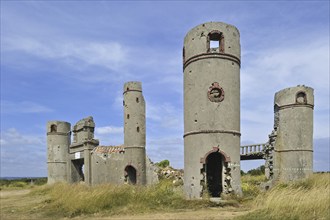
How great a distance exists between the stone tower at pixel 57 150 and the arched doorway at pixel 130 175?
10.5 metres

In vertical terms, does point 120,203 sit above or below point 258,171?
above

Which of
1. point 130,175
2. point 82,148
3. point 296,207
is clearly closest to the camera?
point 296,207

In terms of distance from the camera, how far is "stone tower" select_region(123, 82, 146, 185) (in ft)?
77.5

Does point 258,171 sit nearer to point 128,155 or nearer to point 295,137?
point 295,137

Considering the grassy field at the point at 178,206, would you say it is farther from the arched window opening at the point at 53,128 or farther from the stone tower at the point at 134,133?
the arched window opening at the point at 53,128

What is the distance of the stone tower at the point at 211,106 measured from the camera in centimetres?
1485

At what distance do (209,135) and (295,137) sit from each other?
759cm

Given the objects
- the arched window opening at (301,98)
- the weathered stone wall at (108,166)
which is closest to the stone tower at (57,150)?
the weathered stone wall at (108,166)

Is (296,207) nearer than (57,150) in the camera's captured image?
Yes

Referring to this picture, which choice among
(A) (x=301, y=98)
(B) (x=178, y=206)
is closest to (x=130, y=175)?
(B) (x=178, y=206)

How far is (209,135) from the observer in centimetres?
1482

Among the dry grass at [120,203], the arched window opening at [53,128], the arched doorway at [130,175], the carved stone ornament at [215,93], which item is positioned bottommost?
the arched doorway at [130,175]

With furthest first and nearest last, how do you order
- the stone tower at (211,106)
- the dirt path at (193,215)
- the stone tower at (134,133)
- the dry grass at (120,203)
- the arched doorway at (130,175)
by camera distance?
the arched doorway at (130,175), the stone tower at (134,133), the stone tower at (211,106), the dry grass at (120,203), the dirt path at (193,215)

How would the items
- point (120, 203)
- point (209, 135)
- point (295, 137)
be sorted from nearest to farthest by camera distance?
point (120, 203) < point (209, 135) < point (295, 137)
